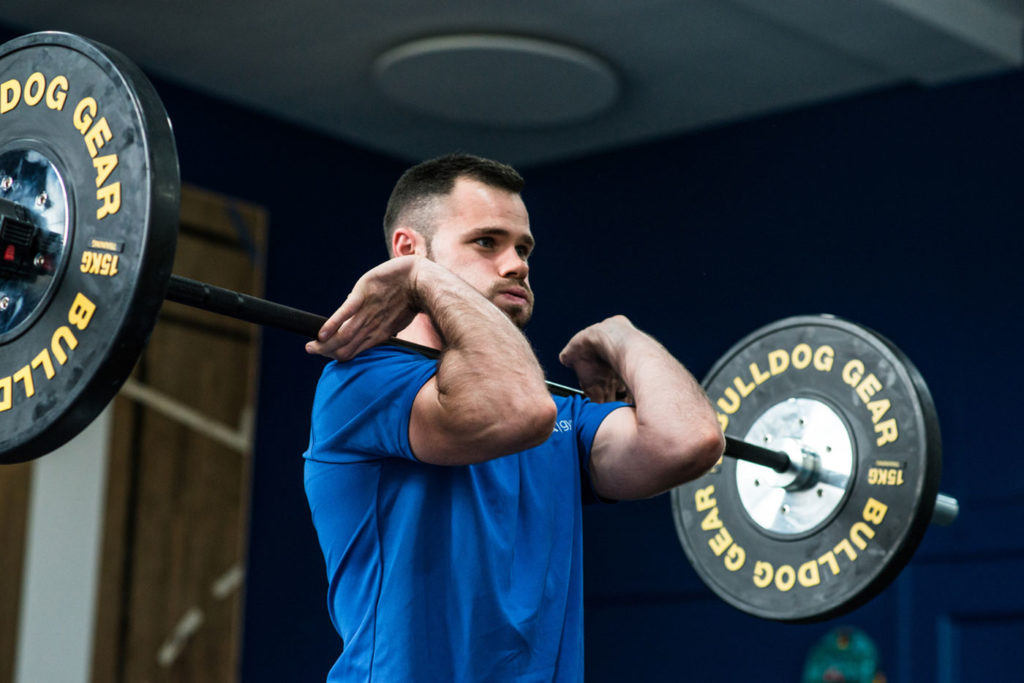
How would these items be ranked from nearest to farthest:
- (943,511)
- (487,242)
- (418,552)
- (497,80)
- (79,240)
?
(79,240)
(418,552)
(487,242)
(943,511)
(497,80)

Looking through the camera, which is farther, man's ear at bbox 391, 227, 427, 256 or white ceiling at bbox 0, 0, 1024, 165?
white ceiling at bbox 0, 0, 1024, 165

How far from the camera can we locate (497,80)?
4.23 meters

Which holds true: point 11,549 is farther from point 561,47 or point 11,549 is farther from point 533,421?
point 533,421

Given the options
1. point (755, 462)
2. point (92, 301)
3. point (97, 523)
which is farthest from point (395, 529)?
point (97, 523)

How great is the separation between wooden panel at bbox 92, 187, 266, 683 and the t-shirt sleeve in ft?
8.88

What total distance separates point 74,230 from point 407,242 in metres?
0.64

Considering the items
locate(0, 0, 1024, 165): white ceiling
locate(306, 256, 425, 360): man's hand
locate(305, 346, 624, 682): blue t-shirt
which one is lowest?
locate(305, 346, 624, 682): blue t-shirt

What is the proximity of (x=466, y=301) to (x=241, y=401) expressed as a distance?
312 centimetres

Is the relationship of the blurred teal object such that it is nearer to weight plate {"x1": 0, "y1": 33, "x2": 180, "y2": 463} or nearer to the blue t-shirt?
the blue t-shirt

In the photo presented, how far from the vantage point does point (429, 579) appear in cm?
169

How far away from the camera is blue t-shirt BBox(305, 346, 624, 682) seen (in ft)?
5.45

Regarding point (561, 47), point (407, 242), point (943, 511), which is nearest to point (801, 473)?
point (943, 511)

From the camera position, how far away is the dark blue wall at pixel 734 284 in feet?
13.0

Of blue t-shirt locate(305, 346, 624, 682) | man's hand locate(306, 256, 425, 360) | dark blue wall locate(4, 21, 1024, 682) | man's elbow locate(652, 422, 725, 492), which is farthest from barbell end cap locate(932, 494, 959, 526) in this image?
dark blue wall locate(4, 21, 1024, 682)
